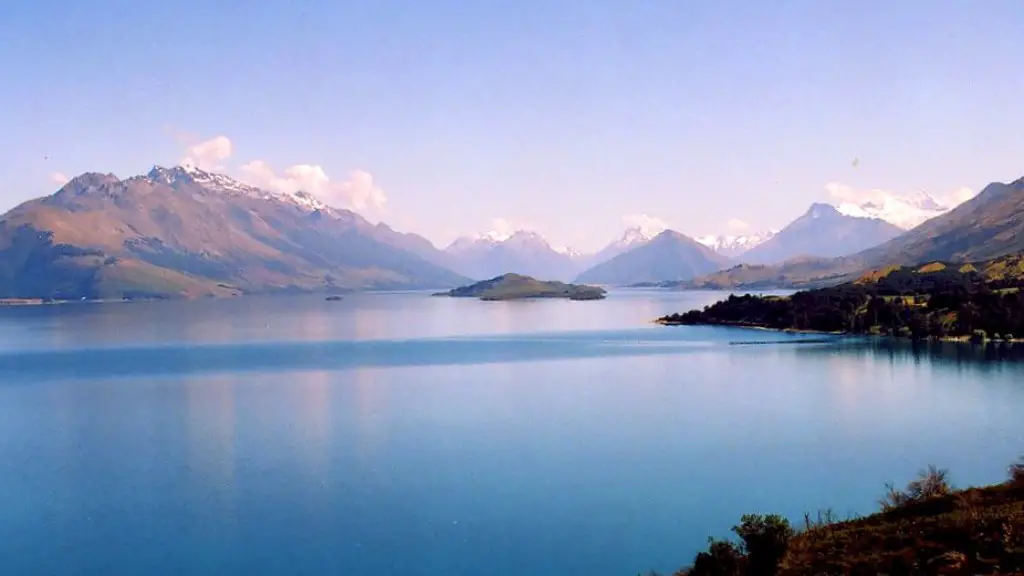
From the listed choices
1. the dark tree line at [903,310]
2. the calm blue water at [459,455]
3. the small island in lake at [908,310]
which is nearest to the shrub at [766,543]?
the calm blue water at [459,455]

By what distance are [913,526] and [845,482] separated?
69.7 ft

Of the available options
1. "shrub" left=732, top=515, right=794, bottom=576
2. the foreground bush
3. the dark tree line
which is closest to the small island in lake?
the dark tree line

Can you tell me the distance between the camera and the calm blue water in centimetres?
4125

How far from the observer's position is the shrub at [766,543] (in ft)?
98.4

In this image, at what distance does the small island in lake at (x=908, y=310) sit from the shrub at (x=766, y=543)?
12222 cm

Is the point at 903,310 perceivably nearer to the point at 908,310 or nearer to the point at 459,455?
the point at 908,310

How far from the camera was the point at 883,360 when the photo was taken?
11706cm

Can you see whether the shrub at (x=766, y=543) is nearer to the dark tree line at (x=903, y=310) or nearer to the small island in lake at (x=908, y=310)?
the small island in lake at (x=908, y=310)

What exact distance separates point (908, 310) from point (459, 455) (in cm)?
11981

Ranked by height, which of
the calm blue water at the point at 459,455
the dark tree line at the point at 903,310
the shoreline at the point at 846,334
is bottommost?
the calm blue water at the point at 459,455

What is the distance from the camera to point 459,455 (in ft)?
196

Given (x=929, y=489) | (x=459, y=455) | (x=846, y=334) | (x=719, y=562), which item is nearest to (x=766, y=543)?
(x=719, y=562)

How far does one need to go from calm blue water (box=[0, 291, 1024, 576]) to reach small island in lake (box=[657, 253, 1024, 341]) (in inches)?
1024

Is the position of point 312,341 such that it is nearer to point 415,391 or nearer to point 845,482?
point 415,391
